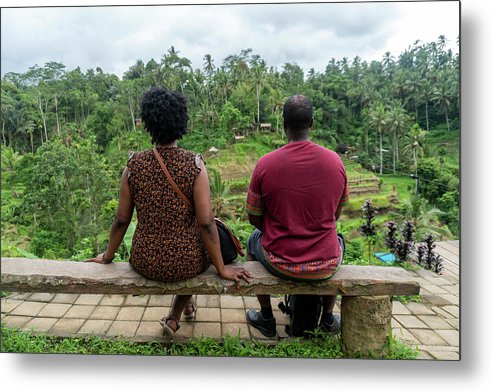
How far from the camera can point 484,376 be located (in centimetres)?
203

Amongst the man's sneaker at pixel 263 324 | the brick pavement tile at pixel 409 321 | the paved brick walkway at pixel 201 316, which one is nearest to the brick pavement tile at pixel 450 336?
the paved brick walkway at pixel 201 316

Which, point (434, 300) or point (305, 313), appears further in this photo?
point (434, 300)

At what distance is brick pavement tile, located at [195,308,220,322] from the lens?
7.61ft

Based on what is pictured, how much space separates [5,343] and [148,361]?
86 cm

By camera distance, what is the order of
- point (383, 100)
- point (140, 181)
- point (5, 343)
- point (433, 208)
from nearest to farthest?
point (140, 181) → point (5, 343) → point (433, 208) → point (383, 100)

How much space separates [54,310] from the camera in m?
2.39

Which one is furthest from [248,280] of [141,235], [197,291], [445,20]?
[445,20]

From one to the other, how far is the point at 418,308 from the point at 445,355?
1.27ft

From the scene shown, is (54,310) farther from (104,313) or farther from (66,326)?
(104,313)

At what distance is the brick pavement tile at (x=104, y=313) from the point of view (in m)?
2.33

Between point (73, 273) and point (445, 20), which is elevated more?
point (445, 20)

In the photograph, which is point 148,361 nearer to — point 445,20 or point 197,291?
point 197,291

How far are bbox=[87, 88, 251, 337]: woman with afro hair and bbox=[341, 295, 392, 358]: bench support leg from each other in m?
0.58

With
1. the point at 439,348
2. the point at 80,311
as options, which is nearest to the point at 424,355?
the point at 439,348
